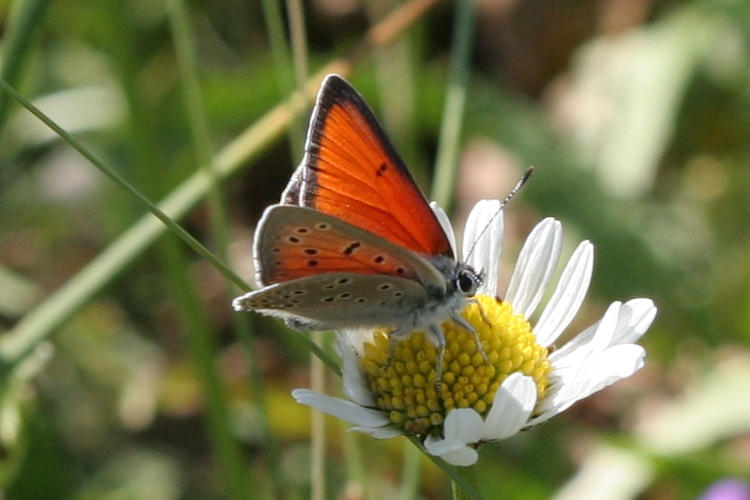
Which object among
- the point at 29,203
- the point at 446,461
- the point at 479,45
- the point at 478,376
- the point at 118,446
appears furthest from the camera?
the point at 479,45

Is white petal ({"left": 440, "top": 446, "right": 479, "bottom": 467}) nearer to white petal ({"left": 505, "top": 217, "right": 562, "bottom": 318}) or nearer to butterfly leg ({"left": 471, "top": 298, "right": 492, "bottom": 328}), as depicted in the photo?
butterfly leg ({"left": 471, "top": 298, "right": 492, "bottom": 328})

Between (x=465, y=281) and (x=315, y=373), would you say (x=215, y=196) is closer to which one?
(x=315, y=373)

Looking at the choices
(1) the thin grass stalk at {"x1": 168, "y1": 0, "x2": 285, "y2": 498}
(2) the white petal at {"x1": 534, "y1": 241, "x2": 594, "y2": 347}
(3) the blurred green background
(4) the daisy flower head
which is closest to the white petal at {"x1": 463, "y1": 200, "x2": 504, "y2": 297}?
(4) the daisy flower head

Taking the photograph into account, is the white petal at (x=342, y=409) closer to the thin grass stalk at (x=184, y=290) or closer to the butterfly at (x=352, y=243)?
the butterfly at (x=352, y=243)

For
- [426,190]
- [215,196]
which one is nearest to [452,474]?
[215,196]

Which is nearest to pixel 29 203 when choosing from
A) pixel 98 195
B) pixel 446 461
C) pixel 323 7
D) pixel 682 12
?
pixel 98 195

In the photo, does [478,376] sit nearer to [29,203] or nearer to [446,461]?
[446,461]
